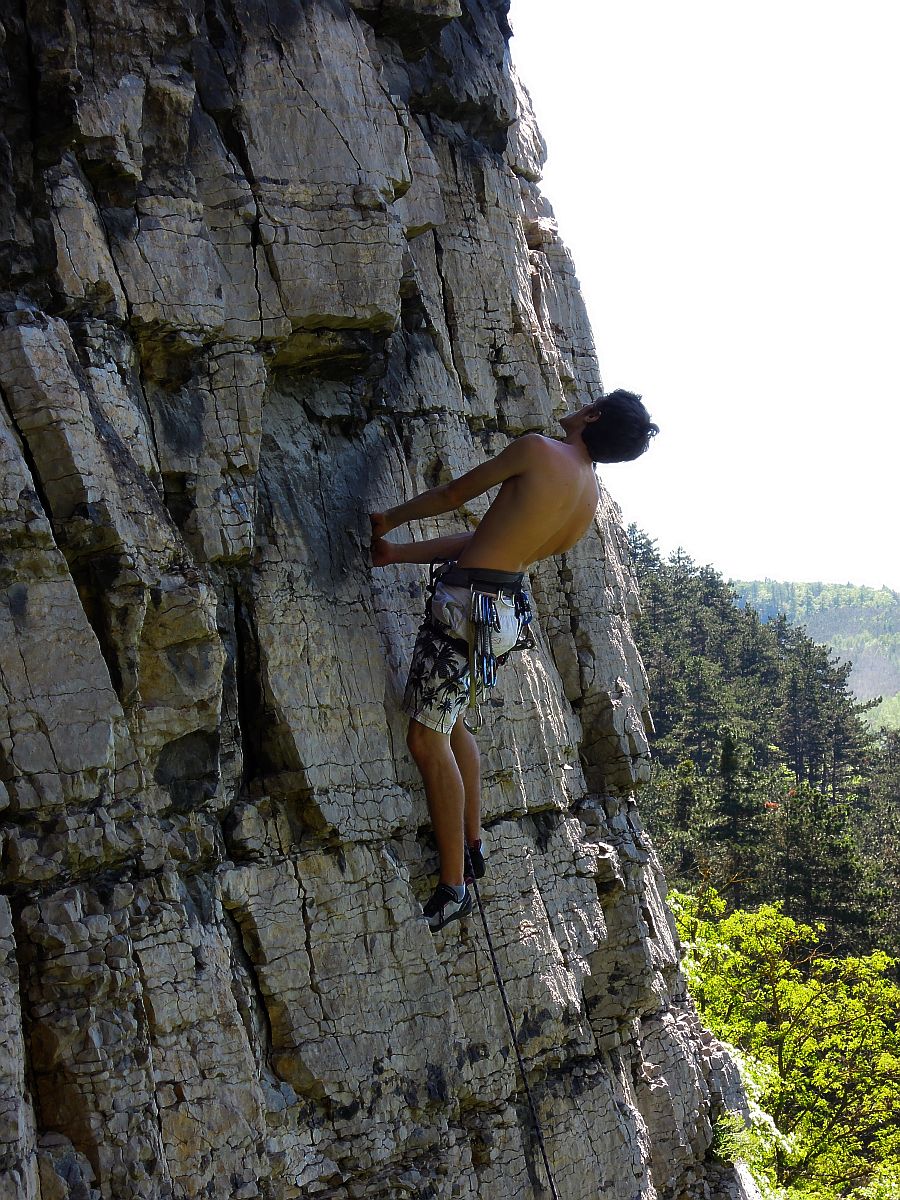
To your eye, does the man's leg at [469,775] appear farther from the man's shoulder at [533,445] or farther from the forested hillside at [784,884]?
the forested hillside at [784,884]

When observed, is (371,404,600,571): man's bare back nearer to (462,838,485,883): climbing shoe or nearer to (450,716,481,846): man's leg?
(450,716,481,846): man's leg

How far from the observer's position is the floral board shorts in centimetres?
607

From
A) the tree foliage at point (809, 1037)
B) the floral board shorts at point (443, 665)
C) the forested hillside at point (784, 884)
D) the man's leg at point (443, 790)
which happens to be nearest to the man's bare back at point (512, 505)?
the floral board shorts at point (443, 665)

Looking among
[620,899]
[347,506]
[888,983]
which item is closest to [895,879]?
[888,983]

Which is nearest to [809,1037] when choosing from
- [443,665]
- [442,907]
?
[442,907]

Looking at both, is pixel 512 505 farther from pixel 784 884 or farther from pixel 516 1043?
pixel 784 884

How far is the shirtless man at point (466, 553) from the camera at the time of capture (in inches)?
240

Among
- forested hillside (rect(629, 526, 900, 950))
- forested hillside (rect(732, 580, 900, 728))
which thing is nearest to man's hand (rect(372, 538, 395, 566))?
forested hillside (rect(629, 526, 900, 950))

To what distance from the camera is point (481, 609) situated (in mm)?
6090

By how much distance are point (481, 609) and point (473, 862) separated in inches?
54.3

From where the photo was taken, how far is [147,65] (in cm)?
555

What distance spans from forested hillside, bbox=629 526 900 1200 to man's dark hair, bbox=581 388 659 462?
485cm

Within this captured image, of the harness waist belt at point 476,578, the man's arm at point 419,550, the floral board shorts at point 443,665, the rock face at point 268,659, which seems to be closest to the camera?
the rock face at point 268,659

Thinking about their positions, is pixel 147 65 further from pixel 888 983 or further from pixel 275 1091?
pixel 888 983
